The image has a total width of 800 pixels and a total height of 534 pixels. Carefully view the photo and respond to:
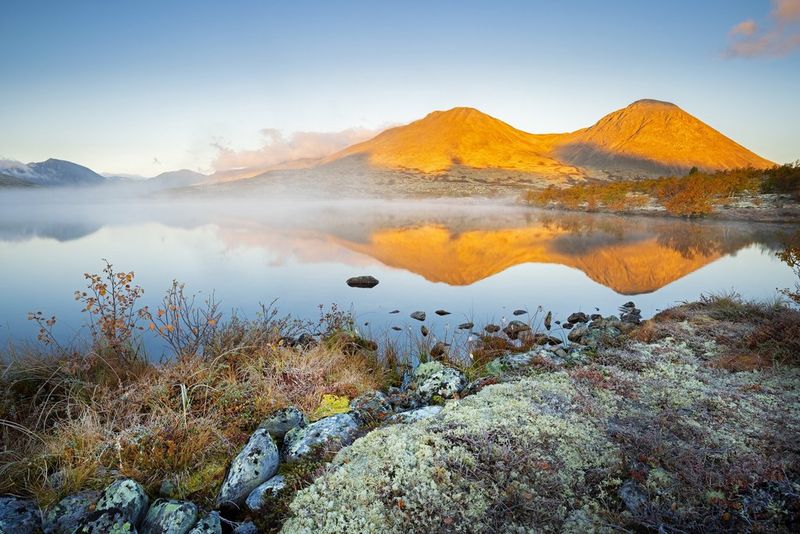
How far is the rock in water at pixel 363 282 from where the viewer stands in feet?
68.1

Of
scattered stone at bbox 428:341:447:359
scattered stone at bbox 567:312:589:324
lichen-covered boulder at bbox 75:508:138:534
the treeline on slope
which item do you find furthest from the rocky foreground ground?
the treeline on slope

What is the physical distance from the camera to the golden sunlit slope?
75.9ft

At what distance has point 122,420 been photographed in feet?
20.4

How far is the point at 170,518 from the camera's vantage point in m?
4.46

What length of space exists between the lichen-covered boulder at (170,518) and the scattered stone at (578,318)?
13.7m

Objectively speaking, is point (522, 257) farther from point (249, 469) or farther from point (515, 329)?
point (249, 469)

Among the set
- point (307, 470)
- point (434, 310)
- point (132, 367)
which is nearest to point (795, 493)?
point (307, 470)

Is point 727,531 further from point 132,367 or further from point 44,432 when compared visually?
point 132,367

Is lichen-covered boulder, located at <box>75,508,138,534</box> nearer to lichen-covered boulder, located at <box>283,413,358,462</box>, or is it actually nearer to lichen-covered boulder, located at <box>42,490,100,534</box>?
lichen-covered boulder, located at <box>42,490,100,534</box>

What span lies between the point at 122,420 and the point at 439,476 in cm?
498

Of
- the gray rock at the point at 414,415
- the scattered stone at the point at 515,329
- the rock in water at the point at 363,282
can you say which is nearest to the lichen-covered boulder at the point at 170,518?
the gray rock at the point at 414,415

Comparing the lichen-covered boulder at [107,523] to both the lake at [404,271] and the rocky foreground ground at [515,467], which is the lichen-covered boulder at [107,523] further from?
the lake at [404,271]

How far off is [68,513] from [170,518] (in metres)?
1.20

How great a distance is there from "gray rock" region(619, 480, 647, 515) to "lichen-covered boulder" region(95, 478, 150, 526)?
534 cm
